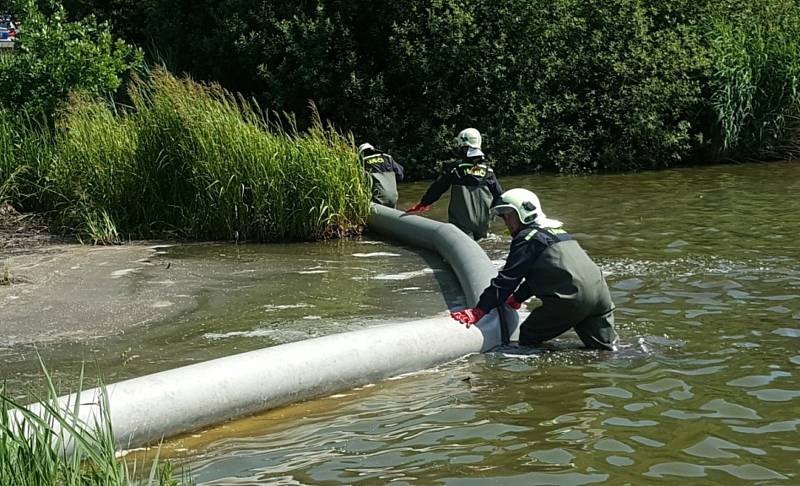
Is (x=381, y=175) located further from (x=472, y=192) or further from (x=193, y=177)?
(x=193, y=177)

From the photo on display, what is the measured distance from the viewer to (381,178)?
42.5ft

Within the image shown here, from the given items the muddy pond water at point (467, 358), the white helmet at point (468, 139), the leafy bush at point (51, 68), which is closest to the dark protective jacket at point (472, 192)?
the white helmet at point (468, 139)

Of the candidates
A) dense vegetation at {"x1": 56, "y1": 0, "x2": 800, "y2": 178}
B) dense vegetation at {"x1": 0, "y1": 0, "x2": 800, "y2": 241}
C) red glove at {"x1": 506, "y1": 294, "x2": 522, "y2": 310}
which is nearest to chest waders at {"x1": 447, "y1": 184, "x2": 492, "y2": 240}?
red glove at {"x1": 506, "y1": 294, "x2": 522, "y2": 310}

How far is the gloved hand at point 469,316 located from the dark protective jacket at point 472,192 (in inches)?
149

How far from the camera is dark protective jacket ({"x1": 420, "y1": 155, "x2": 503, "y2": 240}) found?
11180 millimetres

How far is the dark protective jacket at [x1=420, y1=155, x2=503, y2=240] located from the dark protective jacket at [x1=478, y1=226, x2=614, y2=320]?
3.80 metres

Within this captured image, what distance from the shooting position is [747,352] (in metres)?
7.22

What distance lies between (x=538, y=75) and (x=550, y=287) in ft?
40.0

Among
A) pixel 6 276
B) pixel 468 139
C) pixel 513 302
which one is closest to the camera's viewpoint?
pixel 513 302

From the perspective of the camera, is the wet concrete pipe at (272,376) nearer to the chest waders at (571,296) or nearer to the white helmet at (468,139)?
the chest waders at (571,296)

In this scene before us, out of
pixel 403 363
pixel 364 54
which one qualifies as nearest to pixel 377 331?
pixel 403 363

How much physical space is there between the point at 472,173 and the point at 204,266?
9.50ft

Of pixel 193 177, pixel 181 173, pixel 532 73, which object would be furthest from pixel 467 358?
pixel 532 73

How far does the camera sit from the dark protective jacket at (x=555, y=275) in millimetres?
7199
